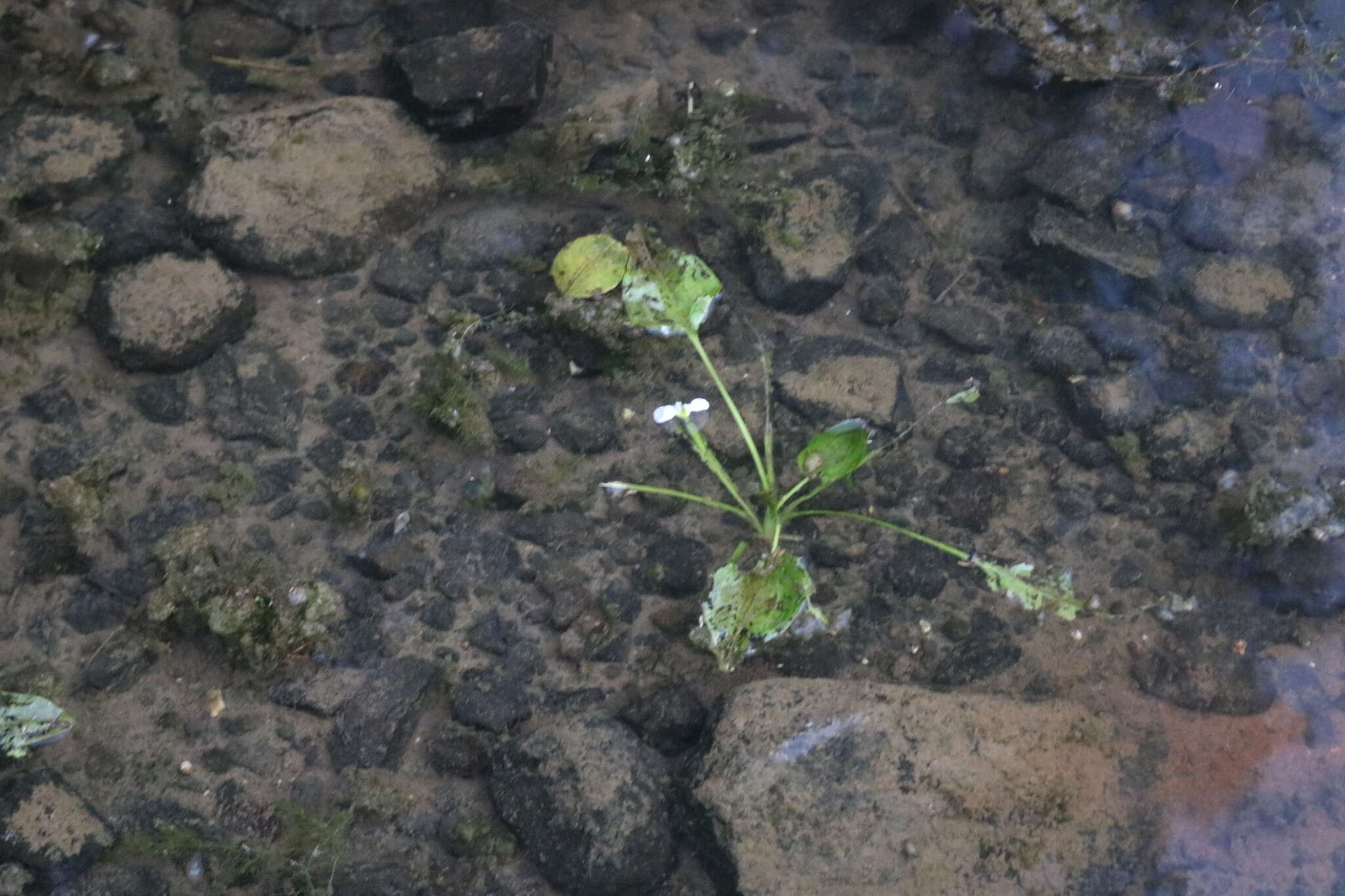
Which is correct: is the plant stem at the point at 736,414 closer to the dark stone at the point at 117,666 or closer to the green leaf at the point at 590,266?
the green leaf at the point at 590,266

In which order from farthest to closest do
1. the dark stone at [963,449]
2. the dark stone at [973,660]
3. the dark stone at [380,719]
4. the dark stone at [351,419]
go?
the dark stone at [963,449] → the dark stone at [351,419] → the dark stone at [973,660] → the dark stone at [380,719]

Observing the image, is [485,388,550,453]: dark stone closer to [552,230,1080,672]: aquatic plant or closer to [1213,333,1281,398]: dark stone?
[552,230,1080,672]: aquatic plant

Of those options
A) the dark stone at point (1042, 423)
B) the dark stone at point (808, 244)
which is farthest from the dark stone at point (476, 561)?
the dark stone at point (1042, 423)

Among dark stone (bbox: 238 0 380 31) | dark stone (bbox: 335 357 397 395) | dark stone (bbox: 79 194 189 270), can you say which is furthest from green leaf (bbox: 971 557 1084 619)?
dark stone (bbox: 238 0 380 31)

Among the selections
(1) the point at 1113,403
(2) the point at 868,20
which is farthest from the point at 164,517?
(2) the point at 868,20

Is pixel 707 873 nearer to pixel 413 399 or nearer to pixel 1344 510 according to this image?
pixel 413 399

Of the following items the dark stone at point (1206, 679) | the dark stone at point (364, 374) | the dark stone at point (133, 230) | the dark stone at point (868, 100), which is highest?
the dark stone at point (868, 100)

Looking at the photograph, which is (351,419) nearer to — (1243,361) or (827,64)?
(827,64)
